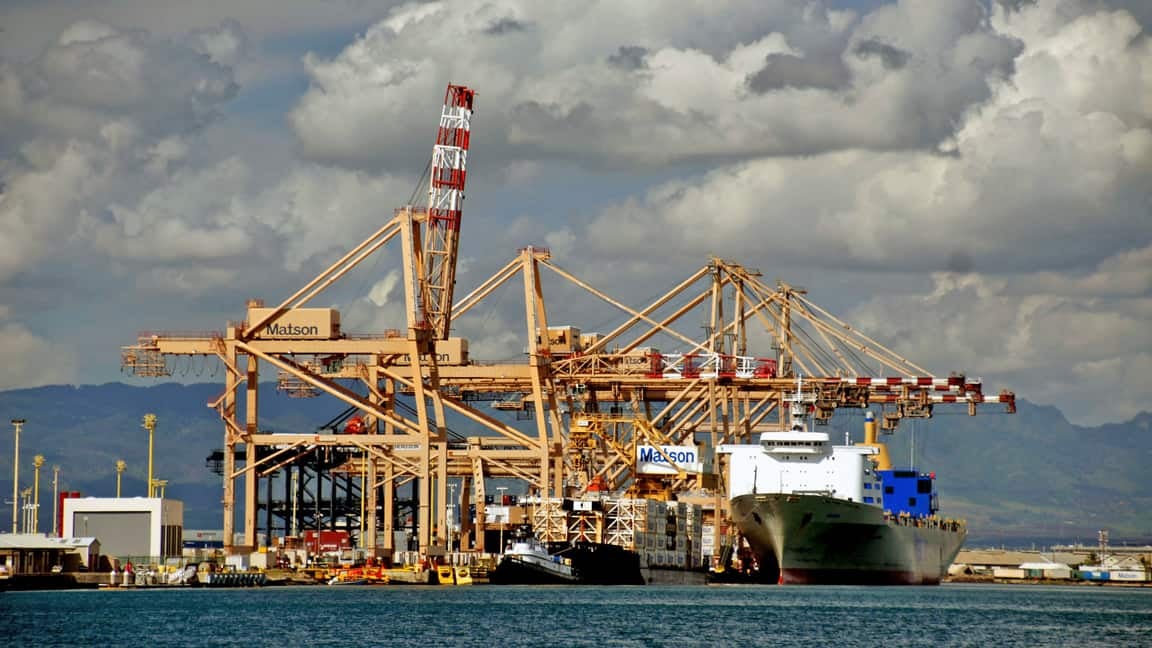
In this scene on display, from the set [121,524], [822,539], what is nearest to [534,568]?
[822,539]

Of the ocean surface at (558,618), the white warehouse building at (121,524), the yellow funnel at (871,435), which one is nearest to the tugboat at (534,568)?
the ocean surface at (558,618)

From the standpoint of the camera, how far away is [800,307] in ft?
416

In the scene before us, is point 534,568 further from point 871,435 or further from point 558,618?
point 871,435

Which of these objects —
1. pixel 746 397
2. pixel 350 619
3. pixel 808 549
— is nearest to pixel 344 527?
pixel 746 397

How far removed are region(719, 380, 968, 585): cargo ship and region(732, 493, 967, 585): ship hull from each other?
0.18ft

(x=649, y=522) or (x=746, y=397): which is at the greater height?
(x=746, y=397)

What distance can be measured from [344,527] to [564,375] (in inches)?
1203

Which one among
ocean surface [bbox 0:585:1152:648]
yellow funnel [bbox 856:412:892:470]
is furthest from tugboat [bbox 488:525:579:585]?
yellow funnel [bbox 856:412:892:470]

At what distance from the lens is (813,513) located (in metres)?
104

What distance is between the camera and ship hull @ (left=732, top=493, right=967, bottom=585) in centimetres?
Result: 10450

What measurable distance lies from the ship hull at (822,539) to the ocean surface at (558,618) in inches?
88.0

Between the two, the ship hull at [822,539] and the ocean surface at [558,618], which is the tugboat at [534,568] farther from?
the ship hull at [822,539]

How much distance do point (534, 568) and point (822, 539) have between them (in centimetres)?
1651

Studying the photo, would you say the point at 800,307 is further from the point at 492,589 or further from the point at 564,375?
the point at 492,589
